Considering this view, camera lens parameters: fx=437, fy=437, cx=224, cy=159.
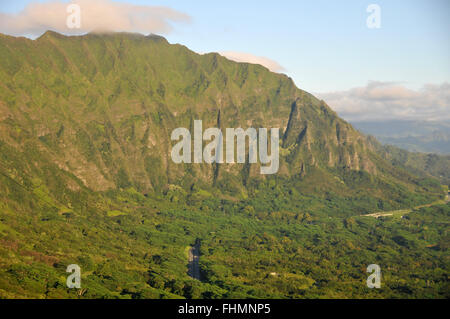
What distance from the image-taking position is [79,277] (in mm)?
177500
